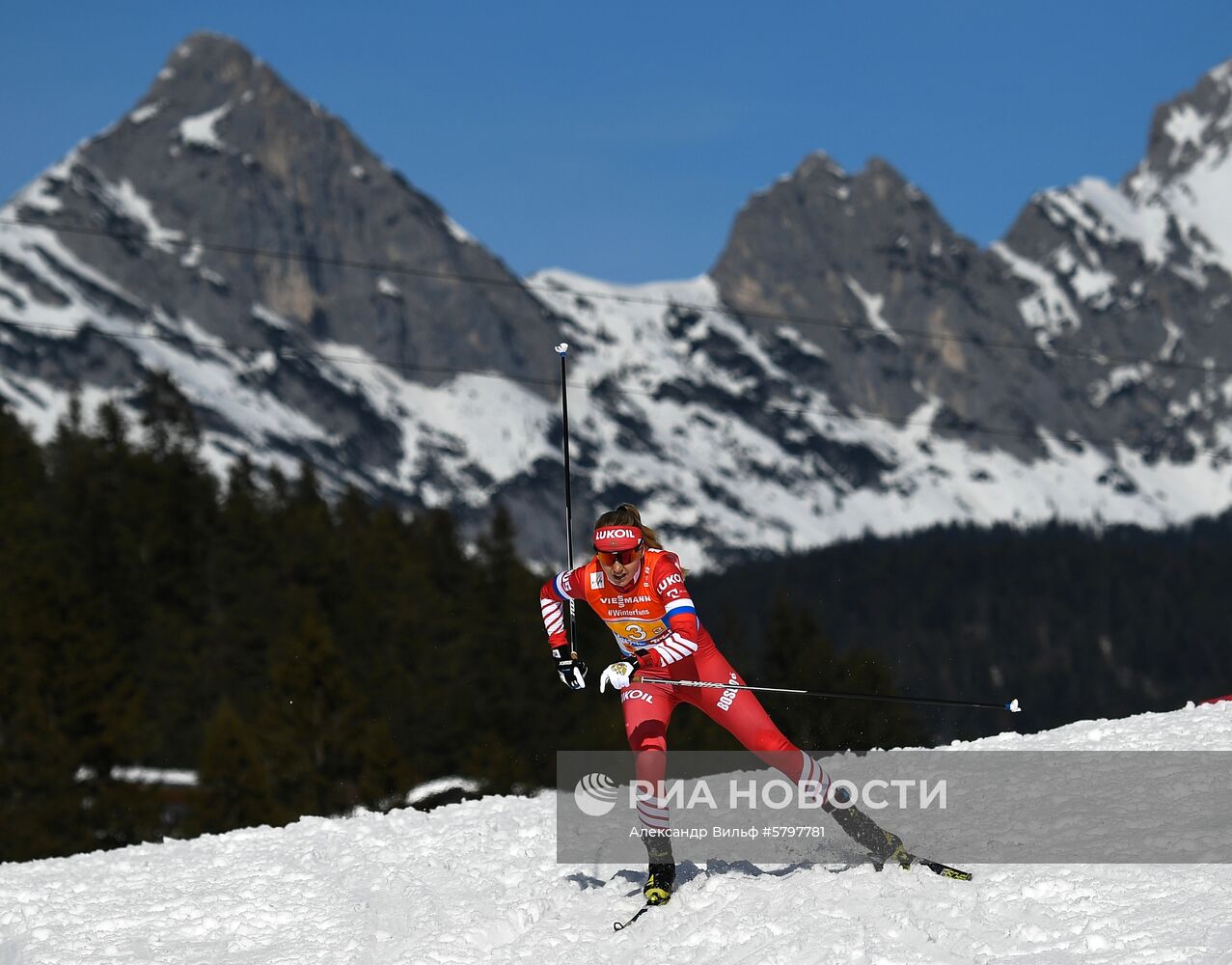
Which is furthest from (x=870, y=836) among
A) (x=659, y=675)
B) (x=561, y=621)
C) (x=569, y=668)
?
(x=561, y=621)

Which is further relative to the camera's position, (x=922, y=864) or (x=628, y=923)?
(x=922, y=864)

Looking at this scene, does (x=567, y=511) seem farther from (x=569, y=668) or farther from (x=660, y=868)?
(x=660, y=868)

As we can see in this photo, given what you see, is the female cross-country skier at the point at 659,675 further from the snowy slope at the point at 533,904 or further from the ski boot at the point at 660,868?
the snowy slope at the point at 533,904

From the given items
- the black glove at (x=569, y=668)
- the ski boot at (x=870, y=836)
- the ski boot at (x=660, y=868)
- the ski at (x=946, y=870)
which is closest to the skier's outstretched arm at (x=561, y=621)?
the black glove at (x=569, y=668)

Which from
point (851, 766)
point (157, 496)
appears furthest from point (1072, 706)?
point (851, 766)

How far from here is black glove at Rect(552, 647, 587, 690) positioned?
1125 cm

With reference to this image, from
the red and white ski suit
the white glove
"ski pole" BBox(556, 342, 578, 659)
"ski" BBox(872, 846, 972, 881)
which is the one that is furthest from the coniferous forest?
the white glove

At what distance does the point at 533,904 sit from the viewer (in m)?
11.4

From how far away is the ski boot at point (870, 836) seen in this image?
10.6 meters

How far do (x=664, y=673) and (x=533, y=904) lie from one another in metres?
1.95

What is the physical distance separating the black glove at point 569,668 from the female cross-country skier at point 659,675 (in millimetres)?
12

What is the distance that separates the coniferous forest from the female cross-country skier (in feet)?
53.4

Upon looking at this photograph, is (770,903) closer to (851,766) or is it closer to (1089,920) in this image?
(1089,920)

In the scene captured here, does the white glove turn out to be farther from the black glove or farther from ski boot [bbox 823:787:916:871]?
ski boot [bbox 823:787:916:871]
